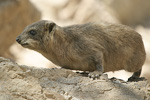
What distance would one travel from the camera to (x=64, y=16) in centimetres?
1439

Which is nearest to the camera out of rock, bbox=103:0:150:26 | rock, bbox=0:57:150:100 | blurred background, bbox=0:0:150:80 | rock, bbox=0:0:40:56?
rock, bbox=0:57:150:100

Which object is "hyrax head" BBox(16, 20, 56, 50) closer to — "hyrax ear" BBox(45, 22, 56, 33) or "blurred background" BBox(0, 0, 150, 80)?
"hyrax ear" BBox(45, 22, 56, 33)

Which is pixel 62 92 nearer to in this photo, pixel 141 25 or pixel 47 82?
pixel 47 82

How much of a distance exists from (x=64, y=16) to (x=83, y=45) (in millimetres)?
9480

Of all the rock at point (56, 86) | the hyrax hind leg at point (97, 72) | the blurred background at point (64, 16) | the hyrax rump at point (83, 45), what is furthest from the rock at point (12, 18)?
the rock at point (56, 86)

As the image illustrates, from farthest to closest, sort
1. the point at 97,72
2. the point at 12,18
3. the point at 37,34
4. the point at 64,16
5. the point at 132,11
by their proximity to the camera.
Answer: the point at 64,16, the point at 132,11, the point at 12,18, the point at 37,34, the point at 97,72

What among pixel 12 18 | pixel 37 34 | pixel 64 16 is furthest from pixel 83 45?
pixel 64 16

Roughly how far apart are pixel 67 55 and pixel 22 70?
1.22 meters

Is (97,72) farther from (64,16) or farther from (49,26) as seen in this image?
(64,16)

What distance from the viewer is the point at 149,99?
414 cm

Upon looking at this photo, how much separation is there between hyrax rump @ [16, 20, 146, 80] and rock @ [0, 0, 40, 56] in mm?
6060

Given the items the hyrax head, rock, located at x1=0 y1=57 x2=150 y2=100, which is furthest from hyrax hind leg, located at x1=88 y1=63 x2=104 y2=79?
the hyrax head

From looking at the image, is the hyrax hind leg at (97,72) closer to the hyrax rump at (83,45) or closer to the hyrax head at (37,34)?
the hyrax rump at (83,45)

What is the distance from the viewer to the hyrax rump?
4977 mm
